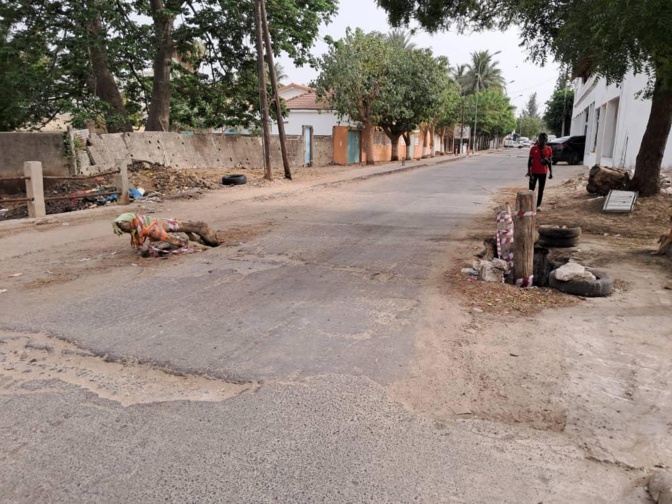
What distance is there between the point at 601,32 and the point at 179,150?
16879 millimetres

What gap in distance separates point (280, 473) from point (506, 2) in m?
9.66

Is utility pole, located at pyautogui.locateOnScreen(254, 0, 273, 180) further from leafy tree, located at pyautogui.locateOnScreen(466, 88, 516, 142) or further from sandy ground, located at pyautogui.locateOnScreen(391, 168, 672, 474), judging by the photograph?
leafy tree, located at pyautogui.locateOnScreen(466, 88, 516, 142)

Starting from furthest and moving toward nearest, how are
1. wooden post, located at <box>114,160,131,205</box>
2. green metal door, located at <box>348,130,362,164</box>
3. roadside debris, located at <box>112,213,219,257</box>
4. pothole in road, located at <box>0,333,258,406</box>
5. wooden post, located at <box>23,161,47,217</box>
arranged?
green metal door, located at <box>348,130,362,164</box> < wooden post, located at <box>114,160,131,205</box> < wooden post, located at <box>23,161,47,217</box> < roadside debris, located at <box>112,213,219,257</box> < pothole in road, located at <box>0,333,258,406</box>

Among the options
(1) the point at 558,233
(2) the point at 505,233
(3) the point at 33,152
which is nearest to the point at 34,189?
(3) the point at 33,152

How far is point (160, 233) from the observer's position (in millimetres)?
7422

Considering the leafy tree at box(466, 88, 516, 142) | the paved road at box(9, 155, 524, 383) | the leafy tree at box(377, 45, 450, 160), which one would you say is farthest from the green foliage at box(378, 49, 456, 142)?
the leafy tree at box(466, 88, 516, 142)

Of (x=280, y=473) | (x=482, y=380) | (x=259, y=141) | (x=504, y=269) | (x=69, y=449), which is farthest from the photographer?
(x=259, y=141)

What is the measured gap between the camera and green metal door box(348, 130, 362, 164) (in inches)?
1300

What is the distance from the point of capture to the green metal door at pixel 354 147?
33.0 meters

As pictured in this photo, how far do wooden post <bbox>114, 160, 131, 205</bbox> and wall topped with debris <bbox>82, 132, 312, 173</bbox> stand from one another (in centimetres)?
24

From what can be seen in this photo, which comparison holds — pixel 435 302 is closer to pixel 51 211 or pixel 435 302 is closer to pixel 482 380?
pixel 482 380

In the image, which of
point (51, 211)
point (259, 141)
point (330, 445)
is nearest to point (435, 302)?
point (330, 445)

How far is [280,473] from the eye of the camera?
104 inches

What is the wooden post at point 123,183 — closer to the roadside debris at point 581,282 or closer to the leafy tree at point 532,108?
the roadside debris at point 581,282
